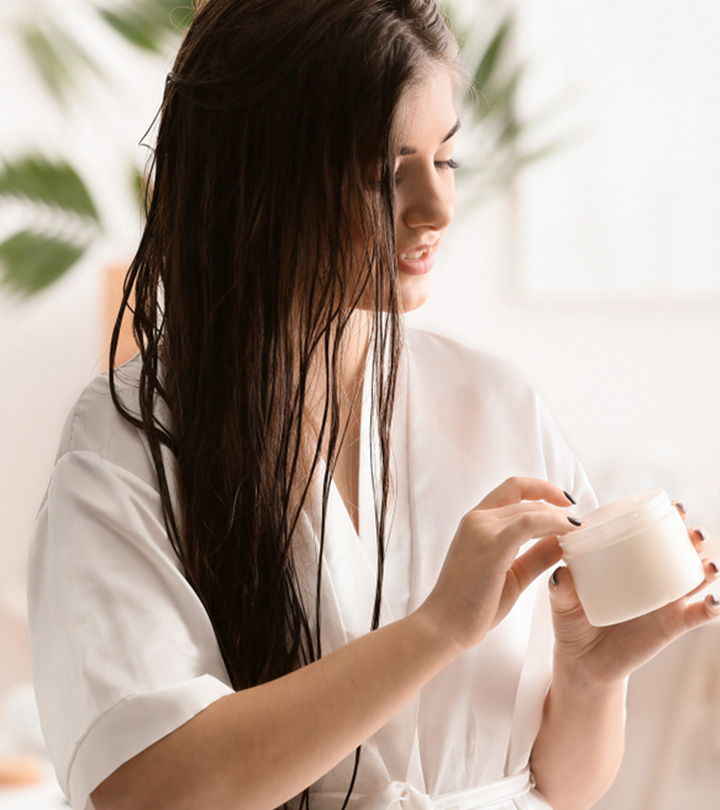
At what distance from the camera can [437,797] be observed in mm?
908

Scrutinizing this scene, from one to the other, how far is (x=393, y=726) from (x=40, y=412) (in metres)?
1.78

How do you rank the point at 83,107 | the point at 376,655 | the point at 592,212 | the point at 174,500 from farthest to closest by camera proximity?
the point at 592,212
the point at 83,107
the point at 174,500
the point at 376,655

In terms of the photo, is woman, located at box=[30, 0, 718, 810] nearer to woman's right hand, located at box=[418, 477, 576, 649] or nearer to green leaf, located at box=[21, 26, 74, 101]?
woman's right hand, located at box=[418, 477, 576, 649]

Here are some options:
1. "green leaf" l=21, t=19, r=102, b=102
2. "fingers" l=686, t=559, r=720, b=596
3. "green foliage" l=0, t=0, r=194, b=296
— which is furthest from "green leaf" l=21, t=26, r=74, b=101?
"fingers" l=686, t=559, r=720, b=596

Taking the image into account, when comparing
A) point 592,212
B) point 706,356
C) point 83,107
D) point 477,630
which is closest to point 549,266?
point 592,212

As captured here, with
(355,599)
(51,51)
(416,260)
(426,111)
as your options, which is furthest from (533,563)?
(51,51)

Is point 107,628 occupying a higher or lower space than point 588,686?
higher

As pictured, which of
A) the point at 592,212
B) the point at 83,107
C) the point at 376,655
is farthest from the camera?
the point at 592,212

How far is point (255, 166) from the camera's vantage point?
2.81 feet

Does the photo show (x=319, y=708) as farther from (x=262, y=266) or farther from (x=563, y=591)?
(x=262, y=266)

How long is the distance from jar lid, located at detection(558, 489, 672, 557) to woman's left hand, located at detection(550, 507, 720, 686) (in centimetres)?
9

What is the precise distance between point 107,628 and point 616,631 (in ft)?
1.50

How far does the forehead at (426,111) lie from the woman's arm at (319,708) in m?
0.34

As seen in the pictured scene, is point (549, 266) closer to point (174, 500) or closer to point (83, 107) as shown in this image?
point (83, 107)
